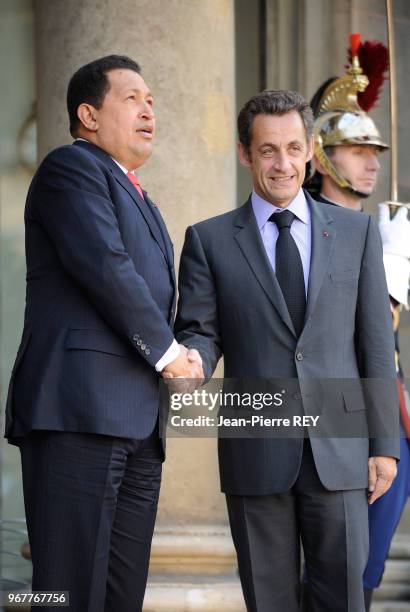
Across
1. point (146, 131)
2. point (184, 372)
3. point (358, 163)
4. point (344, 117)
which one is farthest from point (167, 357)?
point (344, 117)

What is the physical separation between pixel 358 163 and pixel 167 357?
1879 mm

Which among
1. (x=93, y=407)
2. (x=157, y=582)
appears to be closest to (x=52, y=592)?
(x=93, y=407)

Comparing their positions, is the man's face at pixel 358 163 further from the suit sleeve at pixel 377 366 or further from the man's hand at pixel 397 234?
the suit sleeve at pixel 377 366

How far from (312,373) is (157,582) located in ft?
5.78

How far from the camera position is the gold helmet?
516 centimetres

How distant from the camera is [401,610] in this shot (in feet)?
18.2

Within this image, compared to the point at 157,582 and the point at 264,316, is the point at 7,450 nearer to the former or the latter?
the point at 157,582

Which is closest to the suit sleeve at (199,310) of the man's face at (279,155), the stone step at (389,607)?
the man's face at (279,155)

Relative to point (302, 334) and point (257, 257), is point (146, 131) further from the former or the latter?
point (302, 334)

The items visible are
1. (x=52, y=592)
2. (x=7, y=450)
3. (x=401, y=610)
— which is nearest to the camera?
(x=52, y=592)

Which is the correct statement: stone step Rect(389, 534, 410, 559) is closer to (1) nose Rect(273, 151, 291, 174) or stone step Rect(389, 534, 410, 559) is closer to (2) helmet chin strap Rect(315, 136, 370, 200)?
(2) helmet chin strap Rect(315, 136, 370, 200)

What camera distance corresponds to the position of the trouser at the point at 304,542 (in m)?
3.58

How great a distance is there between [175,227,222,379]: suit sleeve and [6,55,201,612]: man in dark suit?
0.23 feet

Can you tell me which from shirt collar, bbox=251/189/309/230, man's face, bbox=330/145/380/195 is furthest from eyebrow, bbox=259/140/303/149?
man's face, bbox=330/145/380/195
